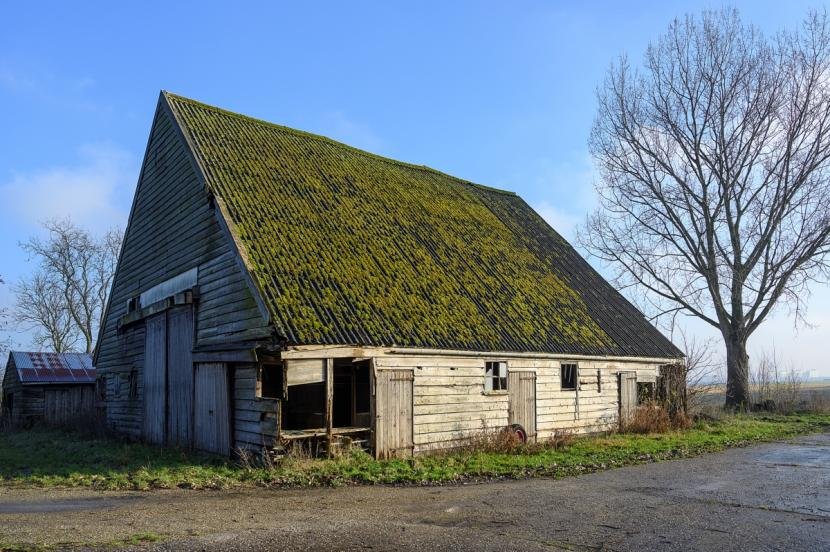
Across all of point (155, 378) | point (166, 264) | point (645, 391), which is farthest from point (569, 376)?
point (166, 264)

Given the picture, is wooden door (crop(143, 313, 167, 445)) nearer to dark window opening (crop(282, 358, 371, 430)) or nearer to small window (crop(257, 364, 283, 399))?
dark window opening (crop(282, 358, 371, 430))

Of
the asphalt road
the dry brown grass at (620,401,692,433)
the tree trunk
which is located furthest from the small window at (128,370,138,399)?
the tree trunk

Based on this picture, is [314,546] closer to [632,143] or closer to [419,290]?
[419,290]

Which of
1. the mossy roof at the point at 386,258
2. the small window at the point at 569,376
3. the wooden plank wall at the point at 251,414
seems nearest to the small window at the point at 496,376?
the mossy roof at the point at 386,258

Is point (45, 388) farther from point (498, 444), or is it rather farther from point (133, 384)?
point (498, 444)

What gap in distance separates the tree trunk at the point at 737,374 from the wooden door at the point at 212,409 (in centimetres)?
2511

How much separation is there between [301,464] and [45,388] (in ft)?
85.0

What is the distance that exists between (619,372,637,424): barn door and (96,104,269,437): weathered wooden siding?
1333cm

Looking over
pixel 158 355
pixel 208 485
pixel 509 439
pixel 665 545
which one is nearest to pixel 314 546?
pixel 665 545

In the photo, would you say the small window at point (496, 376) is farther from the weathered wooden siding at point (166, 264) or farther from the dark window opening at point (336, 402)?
the weathered wooden siding at point (166, 264)

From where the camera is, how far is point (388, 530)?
825 cm

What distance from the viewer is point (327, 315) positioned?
1441cm

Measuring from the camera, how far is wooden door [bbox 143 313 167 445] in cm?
1806

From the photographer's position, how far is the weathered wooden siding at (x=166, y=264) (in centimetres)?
1534
